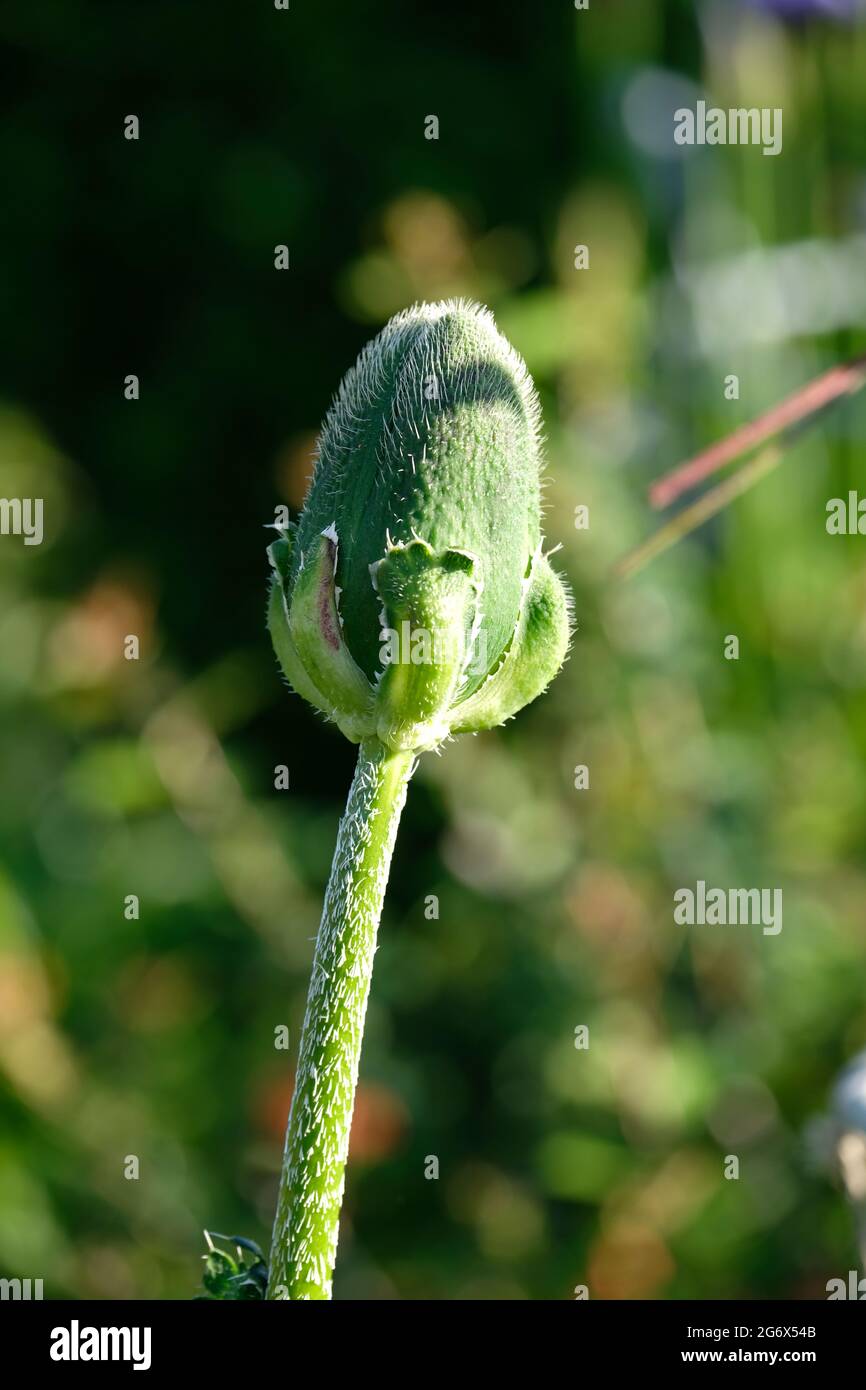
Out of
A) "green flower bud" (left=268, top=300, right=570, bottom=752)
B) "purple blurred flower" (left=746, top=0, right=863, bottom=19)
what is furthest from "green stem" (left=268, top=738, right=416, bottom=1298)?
"purple blurred flower" (left=746, top=0, right=863, bottom=19)

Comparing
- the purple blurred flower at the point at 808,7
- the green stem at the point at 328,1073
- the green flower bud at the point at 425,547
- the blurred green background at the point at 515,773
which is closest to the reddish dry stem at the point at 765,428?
the green flower bud at the point at 425,547

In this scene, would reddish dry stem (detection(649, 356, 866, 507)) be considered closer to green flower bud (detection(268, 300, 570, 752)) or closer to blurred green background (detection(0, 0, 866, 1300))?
green flower bud (detection(268, 300, 570, 752))

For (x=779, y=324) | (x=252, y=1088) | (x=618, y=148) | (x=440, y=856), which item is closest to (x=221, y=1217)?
(x=252, y=1088)

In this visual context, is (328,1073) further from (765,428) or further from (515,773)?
(515,773)

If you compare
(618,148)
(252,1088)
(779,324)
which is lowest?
(252,1088)

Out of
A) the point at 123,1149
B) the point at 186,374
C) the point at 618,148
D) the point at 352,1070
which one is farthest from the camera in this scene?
the point at 186,374

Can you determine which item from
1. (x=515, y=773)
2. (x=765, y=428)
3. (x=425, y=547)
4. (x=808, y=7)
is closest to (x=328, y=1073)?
(x=425, y=547)

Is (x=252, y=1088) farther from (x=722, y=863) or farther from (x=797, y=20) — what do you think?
(x=797, y=20)
